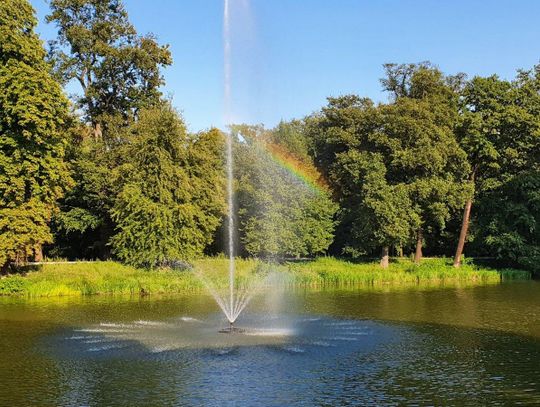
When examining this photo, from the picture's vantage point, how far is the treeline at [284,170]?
44.2 metres

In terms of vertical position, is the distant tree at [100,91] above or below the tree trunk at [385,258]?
above

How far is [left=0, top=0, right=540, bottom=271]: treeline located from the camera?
145ft

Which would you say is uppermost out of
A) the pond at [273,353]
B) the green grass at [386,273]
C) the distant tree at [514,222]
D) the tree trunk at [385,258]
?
Answer: the distant tree at [514,222]

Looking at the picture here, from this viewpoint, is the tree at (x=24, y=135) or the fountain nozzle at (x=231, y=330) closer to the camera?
the fountain nozzle at (x=231, y=330)

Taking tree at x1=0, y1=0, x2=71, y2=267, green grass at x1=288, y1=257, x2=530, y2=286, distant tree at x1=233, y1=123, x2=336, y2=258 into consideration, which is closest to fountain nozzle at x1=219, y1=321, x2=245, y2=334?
tree at x1=0, y1=0, x2=71, y2=267

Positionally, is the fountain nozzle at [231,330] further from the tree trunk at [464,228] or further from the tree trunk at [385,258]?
the tree trunk at [464,228]

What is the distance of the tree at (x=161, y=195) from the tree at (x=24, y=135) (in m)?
5.59

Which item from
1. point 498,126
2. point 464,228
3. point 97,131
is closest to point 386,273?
point 464,228

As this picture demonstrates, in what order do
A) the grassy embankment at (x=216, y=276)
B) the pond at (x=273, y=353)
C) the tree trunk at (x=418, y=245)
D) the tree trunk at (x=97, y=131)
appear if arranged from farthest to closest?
the tree trunk at (x=418, y=245), the tree trunk at (x=97, y=131), the grassy embankment at (x=216, y=276), the pond at (x=273, y=353)

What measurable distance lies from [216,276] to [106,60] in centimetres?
2123

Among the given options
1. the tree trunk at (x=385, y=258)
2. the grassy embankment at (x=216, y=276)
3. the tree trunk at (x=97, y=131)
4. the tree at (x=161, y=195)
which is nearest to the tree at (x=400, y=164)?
the tree trunk at (x=385, y=258)

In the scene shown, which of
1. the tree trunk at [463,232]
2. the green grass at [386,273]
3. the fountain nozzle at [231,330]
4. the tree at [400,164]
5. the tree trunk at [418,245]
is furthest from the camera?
the tree trunk at [418,245]

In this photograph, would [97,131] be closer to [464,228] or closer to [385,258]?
→ [385,258]

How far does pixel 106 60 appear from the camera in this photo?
50.8m
